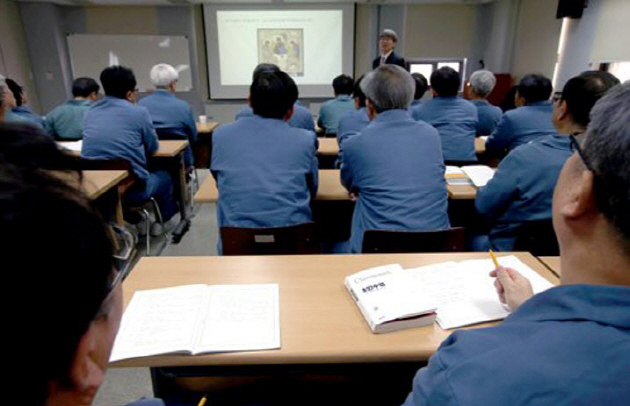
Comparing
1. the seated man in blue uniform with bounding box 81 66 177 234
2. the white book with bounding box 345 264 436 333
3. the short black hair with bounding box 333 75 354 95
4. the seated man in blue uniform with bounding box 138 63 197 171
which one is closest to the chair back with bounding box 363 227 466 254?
the white book with bounding box 345 264 436 333

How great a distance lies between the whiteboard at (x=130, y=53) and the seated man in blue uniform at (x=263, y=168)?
612 cm

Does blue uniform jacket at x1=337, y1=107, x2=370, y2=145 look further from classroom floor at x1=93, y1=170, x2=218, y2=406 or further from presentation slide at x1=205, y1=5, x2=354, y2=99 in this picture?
presentation slide at x1=205, y1=5, x2=354, y2=99

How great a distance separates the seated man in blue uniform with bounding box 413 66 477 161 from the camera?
10.6ft

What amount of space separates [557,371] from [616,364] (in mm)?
63

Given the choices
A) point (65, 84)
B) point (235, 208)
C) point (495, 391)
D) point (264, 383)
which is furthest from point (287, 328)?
point (65, 84)

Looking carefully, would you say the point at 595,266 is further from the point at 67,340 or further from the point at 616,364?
the point at 67,340

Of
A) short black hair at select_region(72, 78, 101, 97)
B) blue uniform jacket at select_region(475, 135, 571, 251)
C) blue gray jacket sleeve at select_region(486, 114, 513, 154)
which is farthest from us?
short black hair at select_region(72, 78, 101, 97)

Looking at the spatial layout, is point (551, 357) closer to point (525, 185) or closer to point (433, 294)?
point (433, 294)

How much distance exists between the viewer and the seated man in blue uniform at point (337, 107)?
4.24 meters

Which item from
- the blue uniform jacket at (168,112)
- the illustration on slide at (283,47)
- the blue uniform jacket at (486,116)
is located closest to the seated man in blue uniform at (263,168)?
the blue uniform jacket at (168,112)

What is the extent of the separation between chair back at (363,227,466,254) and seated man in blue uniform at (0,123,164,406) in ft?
4.05

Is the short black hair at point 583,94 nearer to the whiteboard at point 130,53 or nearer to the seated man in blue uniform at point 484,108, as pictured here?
the seated man in blue uniform at point 484,108

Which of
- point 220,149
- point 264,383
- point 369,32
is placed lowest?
point 264,383

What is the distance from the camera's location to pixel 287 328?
107 cm
